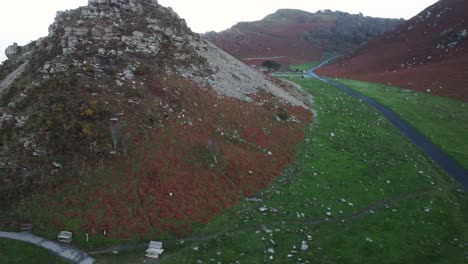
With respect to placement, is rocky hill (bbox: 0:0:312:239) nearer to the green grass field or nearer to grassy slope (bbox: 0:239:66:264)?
grassy slope (bbox: 0:239:66:264)

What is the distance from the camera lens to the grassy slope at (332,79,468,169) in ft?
172

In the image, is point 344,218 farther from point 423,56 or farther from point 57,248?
point 423,56

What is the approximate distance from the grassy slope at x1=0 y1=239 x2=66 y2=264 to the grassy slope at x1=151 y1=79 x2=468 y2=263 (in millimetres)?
9459

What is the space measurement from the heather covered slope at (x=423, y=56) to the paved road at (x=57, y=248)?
79040 mm

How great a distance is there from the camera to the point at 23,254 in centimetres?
2889

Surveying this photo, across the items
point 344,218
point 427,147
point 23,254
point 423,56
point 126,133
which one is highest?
point 423,56

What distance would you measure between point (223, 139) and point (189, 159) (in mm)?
7139

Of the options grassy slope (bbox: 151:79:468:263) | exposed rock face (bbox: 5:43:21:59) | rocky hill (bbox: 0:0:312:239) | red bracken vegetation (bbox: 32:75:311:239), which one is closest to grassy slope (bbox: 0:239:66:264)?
rocky hill (bbox: 0:0:312:239)

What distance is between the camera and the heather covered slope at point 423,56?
87625 millimetres

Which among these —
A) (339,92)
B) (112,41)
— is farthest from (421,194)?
(339,92)

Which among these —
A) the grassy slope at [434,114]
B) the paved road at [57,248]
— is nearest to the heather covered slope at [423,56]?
the grassy slope at [434,114]

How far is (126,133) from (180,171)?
7.76 metres

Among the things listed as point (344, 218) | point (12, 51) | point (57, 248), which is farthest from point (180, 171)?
point (12, 51)

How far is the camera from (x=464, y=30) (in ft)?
343
